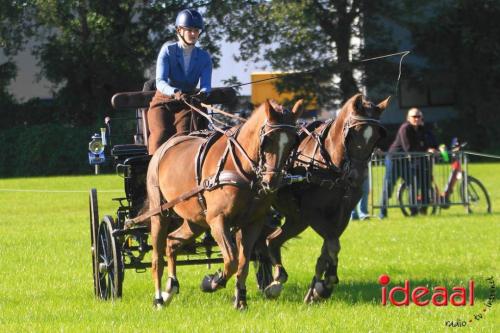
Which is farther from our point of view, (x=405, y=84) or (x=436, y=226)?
(x=405, y=84)

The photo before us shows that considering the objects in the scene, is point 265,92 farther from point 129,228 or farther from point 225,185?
point 225,185

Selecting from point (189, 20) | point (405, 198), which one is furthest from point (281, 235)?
point (405, 198)

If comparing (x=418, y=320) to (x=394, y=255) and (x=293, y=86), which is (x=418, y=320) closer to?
(x=394, y=255)

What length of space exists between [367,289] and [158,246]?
2.22 metres

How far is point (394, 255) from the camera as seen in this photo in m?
14.4

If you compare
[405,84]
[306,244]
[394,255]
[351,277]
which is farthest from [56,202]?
[405,84]

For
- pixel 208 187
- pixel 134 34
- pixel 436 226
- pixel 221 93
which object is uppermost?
pixel 134 34

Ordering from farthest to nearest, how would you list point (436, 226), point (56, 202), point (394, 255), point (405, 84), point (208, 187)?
point (405, 84) < point (56, 202) < point (436, 226) < point (394, 255) < point (208, 187)

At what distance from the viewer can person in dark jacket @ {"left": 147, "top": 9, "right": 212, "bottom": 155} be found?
1070cm

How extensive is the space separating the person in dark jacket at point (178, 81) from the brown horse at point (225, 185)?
21.3 inches

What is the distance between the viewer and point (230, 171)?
9.26 meters

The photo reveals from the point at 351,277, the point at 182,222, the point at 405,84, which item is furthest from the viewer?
the point at 405,84

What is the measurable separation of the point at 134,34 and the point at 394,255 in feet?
95.2

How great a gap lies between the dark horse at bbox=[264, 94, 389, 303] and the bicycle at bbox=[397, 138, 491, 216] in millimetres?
10527
